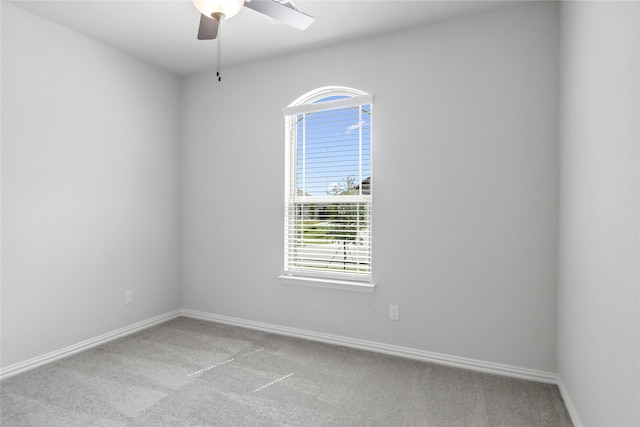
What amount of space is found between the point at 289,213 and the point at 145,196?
4.76 ft

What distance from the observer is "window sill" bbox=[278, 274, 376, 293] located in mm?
2980

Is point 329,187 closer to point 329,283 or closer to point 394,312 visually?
point 329,283

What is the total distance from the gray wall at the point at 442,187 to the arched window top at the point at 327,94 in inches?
2.5

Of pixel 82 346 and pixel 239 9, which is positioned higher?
pixel 239 9

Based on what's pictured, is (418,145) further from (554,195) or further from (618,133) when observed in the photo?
(618,133)

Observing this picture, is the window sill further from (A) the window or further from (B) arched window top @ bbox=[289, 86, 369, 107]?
(B) arched window top @ bbox=[289, 86, 369, 107]

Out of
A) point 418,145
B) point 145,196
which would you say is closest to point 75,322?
point 145,196

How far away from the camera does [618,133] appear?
1437 millimetres

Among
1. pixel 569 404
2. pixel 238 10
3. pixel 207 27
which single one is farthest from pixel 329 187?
pixel 569 404

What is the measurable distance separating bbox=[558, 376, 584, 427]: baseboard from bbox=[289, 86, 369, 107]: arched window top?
2508 mm

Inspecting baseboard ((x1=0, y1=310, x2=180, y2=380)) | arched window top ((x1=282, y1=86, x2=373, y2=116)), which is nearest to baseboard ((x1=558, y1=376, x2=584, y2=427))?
arched window top ((x1=282, y1=86, x2=373, y2=116))

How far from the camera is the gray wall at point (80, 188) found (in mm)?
2549

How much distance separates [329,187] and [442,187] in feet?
3.23

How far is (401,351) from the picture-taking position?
2.85m
